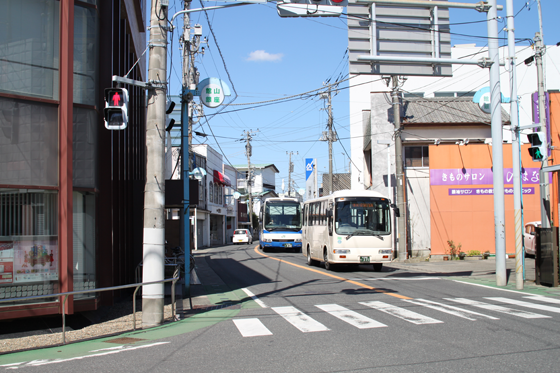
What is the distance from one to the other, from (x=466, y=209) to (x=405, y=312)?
17.8m

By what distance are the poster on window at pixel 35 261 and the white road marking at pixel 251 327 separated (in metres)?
3.62

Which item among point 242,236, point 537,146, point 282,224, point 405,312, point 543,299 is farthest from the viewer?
point 242,236

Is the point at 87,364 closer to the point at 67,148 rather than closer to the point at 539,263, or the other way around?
the point at 67,148

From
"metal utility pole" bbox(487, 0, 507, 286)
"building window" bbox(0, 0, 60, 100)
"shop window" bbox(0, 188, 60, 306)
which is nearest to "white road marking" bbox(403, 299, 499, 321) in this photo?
"metal utility pole" bbox(487, 0, 507, 286)

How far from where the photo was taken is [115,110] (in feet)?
28.9

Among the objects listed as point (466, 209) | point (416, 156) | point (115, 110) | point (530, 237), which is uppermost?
point (416, 156)

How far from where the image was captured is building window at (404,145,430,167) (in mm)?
27281

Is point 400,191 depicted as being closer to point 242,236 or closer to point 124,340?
point 124,340

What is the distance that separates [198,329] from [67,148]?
4285mm

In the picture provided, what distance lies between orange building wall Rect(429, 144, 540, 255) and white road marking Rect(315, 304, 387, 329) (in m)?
16.6

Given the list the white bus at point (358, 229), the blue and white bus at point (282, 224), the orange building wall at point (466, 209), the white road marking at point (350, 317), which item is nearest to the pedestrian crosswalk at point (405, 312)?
the white road marking at point (350, 317)

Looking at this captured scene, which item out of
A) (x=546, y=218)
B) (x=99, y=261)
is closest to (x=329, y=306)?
(x=99, y=261)

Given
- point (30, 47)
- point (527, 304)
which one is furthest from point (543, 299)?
point (30, 47)

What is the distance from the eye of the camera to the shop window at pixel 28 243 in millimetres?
8812
